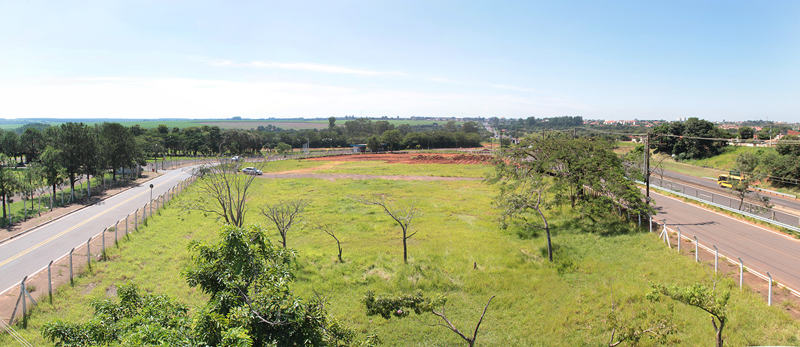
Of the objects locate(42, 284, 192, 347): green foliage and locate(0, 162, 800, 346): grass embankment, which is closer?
locate(42, 284, 192, 347): green foliage

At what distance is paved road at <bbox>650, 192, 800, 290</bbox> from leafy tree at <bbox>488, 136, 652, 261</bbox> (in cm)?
329

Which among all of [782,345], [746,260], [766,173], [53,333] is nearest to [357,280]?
[53,333]

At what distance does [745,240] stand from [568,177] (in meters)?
9.99

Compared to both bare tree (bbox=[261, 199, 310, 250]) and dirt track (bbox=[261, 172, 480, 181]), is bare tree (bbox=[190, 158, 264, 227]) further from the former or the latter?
dirt track (bbox=[261, 172, 480, 181])

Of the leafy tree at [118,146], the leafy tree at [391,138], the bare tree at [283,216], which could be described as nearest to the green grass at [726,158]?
the bare tree at [283,216]

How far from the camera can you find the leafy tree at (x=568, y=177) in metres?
23.0

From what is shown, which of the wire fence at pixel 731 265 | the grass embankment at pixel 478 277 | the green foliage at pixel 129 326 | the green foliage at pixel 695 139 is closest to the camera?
the green foliage at pixel 129 326

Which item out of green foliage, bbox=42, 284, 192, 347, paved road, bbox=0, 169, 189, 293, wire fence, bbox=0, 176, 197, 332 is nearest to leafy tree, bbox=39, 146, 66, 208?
paved road, bbox=0, 169, 189, 293

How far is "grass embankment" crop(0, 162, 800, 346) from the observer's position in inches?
517

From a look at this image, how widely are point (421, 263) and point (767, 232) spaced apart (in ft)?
70.7

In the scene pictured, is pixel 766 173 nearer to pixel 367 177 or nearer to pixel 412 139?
pixel 367 177

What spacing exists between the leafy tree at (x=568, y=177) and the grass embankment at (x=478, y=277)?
1562 millimetres

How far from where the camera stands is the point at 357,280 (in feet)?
56.1

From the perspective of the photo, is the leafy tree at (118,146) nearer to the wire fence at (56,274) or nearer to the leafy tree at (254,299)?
the wire fence at (56,274)
